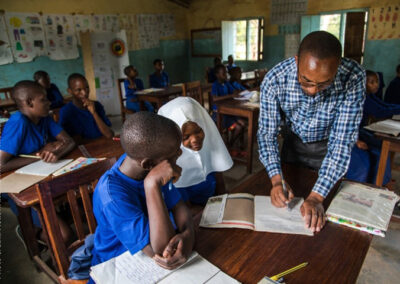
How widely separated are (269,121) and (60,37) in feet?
17.3

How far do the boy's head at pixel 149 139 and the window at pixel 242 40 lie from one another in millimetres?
6216

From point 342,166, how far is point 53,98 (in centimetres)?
423

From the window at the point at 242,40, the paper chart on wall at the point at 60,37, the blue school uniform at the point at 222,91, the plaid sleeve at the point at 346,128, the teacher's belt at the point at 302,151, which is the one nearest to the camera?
the plaid sleeve at the point at 346,128

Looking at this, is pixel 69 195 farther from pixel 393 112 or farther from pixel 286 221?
pixel 393 112

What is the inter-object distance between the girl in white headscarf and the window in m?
5.51

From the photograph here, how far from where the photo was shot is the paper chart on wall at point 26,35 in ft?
15.6

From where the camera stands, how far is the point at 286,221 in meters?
1.02

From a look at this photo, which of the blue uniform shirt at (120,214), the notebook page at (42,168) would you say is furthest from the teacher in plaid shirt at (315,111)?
the notebook page at (42,168)

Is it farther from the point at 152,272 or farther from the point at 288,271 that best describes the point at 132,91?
the point at 288,271

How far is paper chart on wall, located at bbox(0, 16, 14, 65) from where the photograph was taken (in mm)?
4621

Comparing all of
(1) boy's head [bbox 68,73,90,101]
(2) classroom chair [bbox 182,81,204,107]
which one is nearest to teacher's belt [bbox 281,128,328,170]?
(1) boy's head [bbox 68,73,90,101]

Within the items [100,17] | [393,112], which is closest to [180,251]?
[393,112]

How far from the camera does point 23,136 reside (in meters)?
1.79

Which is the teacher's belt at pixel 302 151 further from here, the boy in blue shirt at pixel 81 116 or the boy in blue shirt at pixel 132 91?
the boy in blue shirt at pixel 132 91
